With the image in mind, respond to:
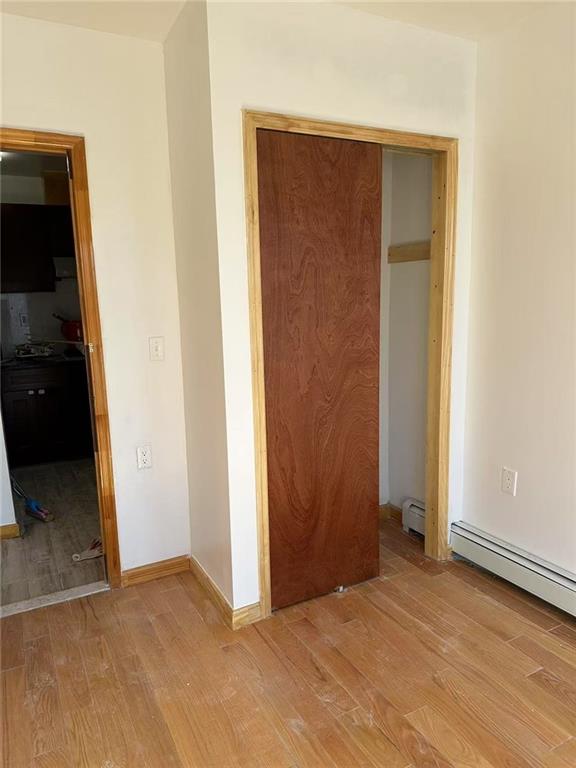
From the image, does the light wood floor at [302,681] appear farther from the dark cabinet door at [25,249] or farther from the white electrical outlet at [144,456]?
the dark cabinet door at [25,249]

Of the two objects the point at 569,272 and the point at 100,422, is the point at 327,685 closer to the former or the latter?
the point at 100,422

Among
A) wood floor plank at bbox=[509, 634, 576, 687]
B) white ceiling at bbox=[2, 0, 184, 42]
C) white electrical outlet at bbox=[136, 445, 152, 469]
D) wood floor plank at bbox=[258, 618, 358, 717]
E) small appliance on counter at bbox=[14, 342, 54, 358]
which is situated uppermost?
white ceiling at bbox=[2, 0, 184, 42]

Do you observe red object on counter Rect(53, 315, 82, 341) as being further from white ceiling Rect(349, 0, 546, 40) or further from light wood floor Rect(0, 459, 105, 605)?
white ceiling Rect(349, 0, 546, 40)

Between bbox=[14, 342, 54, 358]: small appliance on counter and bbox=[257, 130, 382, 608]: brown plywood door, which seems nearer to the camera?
bbox=[257, 130, 382, 608]: brown plywood door

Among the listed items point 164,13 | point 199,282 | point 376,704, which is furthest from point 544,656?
point 164,13

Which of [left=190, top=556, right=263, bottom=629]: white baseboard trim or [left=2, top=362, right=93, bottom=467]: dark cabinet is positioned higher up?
[left=2, top=362, right=93, bottom=467]: dark cabinet

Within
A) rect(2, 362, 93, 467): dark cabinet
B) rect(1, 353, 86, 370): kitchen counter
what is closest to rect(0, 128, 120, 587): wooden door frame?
rect(1, 353, 86, 370): kitchen counter

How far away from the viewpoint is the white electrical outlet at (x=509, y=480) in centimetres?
255

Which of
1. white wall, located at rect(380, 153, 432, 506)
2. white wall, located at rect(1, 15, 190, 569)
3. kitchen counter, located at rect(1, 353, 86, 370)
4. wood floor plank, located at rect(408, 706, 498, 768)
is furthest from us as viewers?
kitchen counter, located at rect(1, 353, 86, 370)

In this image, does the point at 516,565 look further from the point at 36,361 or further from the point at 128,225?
the point at 36,361

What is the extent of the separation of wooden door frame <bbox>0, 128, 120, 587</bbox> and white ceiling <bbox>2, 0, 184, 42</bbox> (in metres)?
0.43

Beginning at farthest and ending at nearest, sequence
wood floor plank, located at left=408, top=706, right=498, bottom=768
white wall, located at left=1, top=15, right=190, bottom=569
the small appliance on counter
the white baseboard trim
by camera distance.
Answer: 1. the small appliance on counter
2. the white baseboard trim
3. white wall, located at left=1, top=15, right=190, bottom=569
4. wood floor plank, located at left=408, top=706, right=498, bottom=768

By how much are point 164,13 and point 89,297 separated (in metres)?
1.18

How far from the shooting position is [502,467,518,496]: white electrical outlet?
2.55 m
